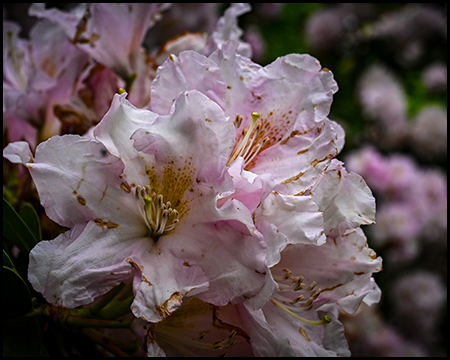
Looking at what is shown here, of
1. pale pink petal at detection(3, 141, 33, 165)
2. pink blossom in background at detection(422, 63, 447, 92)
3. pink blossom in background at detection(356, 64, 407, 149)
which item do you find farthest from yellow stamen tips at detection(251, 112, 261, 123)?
pink blossom in background at detection(422, 63, 447, 92)

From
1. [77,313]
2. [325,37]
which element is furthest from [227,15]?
[325,37]

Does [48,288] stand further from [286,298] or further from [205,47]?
[205,47]

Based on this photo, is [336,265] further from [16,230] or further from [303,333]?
[16,230]

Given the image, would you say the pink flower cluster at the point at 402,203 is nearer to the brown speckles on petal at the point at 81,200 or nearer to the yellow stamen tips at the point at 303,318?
the yellow stamen tips at the point at 303,318

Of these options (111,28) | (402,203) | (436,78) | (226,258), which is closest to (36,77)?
(111,28)

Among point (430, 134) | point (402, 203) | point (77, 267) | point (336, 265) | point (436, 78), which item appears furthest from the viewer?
point (436, 78)

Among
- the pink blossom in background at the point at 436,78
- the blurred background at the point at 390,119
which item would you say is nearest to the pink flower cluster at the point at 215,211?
the blurred background at the point at 390,119

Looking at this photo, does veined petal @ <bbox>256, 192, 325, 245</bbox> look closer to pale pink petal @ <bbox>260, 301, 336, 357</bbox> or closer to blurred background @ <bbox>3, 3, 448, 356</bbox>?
pale pink petal @ <bbox>260, 301, 336, 357</bbox>
